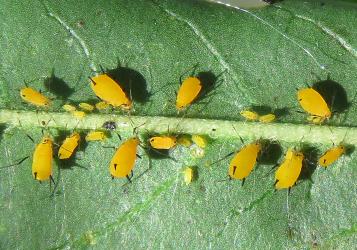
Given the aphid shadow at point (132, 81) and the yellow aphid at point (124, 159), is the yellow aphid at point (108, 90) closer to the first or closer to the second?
the aphid shadow at point (132, 81)

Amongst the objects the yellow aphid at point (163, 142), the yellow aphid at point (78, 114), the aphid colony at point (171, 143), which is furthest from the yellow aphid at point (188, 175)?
the yellow aphid at point (78, 114)

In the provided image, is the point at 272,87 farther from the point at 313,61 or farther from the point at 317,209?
the point at 317,209

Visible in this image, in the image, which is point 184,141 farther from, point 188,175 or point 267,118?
point 267,118

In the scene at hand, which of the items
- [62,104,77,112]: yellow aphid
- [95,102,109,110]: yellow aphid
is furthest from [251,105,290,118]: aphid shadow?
[62,104,77,112]: yellow aphid

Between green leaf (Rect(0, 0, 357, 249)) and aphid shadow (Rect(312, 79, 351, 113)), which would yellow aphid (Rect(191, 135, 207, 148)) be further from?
aphid shadow (Rect(312, 79, 351, 113))

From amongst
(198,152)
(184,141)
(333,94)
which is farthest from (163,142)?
(333,94)

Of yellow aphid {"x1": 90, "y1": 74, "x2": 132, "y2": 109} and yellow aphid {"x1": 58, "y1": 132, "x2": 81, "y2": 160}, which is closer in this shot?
yellow aphid {"x1": 90, "y1": 74, "x2": 132, "y2": 109}
